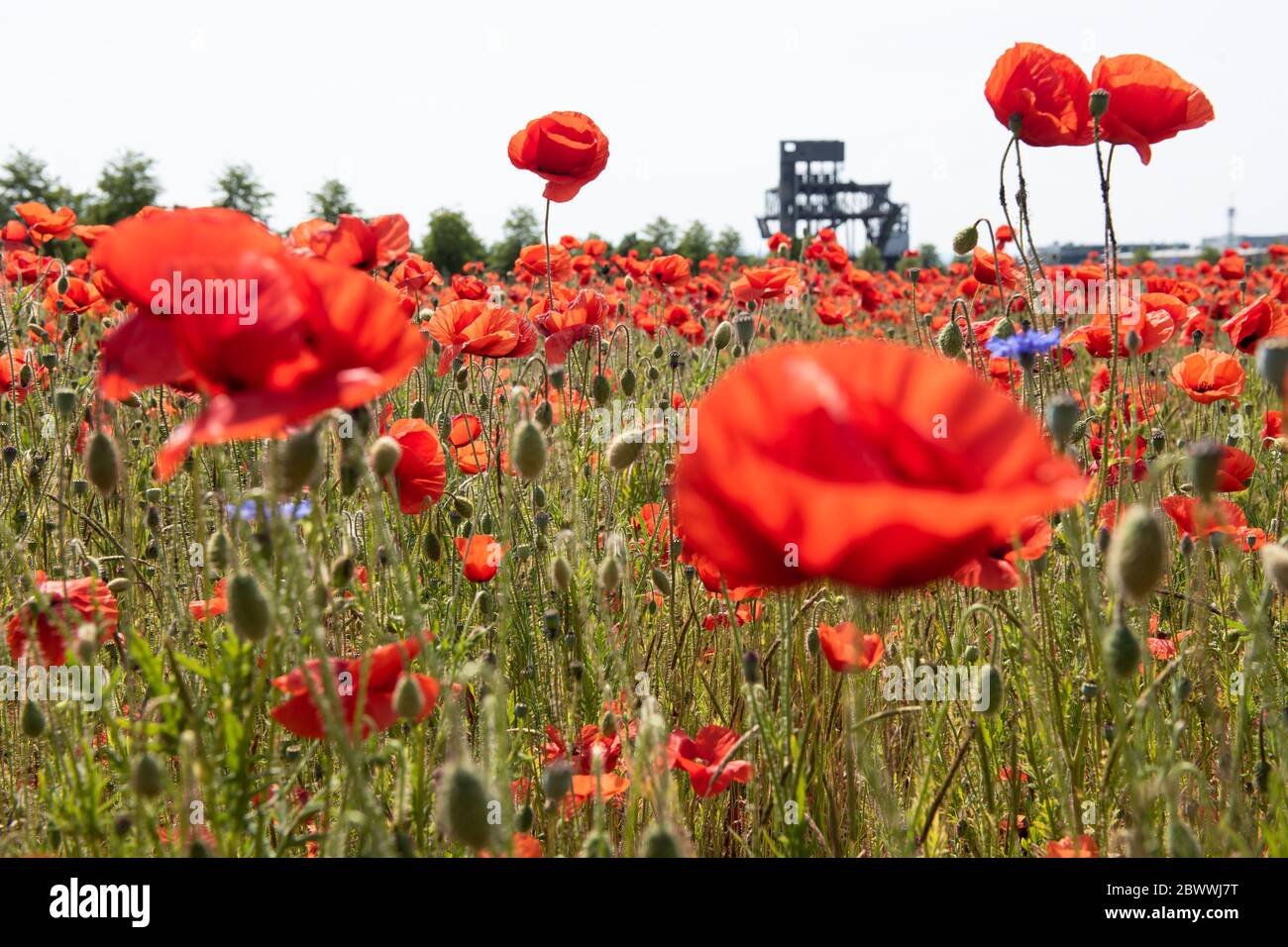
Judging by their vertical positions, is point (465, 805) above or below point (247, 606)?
below

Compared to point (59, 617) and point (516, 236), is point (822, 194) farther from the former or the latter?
point (59, 617)

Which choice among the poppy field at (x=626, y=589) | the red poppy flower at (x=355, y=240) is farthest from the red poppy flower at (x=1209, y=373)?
the red poppy flower at (x=355, y=240)

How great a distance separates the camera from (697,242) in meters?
21.0

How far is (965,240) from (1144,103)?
2.02ft

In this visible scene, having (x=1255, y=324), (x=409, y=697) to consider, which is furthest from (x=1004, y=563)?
(x=1255, y=324)

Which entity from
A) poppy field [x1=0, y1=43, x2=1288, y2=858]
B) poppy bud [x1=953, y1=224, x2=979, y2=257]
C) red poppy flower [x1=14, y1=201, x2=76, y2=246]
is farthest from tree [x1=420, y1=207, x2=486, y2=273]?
poppy bud [x1=953, y1=224, x2=979, y2=257]

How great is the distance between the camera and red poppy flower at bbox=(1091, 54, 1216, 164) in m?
1.77

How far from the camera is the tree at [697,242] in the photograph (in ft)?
59.8

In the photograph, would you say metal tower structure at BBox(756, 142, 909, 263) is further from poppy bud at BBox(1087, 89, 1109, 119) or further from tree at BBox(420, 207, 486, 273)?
poppy bud at BBox(1087, 89, 1109, 119)

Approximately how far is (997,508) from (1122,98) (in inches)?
60.0

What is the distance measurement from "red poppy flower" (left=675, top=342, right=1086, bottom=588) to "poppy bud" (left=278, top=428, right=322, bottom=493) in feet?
1.29

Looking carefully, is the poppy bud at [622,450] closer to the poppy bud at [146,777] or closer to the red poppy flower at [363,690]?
the red poppy flower at [363,690]
